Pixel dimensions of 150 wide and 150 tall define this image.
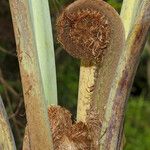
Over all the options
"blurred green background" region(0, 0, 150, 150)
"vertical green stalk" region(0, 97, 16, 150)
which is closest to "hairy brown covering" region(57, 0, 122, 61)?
"vertical green stalk" region(0, 97, 16, 150)

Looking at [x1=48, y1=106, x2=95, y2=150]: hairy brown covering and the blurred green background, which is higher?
[x1=48, y1=106, x2=95, y2=150]: hairy brown covering

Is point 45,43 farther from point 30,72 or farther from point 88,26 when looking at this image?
point 30,72

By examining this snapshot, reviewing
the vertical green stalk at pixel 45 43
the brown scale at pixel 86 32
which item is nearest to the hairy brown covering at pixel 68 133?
the vertical green stalk at pixel 45 43

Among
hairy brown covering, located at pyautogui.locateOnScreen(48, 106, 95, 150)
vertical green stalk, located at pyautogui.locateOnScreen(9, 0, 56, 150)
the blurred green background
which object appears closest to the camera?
vertical green stalk, located at pyautogui.locateOnScreen(9, 0, 56, 150)

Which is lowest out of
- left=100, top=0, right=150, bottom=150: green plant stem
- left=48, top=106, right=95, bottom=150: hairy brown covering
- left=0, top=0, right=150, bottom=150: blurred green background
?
left=0, top=0, right=150, bottom=150: blurred green background

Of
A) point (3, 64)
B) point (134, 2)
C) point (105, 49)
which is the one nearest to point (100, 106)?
point (105, 49)

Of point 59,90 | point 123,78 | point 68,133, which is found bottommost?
point 59,90

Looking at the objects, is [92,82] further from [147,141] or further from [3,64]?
[147,141]

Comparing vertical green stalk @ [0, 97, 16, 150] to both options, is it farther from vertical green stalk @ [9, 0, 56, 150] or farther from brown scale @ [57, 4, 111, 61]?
brown scale @ [57, 4, 111, 61]

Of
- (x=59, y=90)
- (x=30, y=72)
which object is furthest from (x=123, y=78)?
(x=59, y=90)

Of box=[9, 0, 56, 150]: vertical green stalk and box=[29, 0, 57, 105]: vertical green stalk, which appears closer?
box=[9, 0, 56, 150]: vertical green stalk
